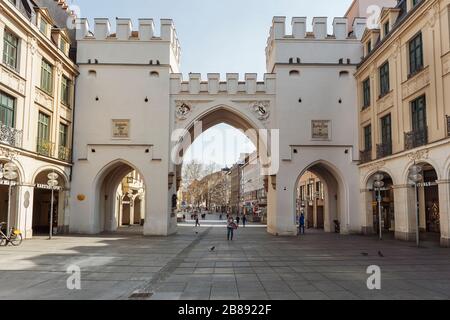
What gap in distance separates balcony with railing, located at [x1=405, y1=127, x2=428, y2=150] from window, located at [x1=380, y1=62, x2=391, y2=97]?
407 cm

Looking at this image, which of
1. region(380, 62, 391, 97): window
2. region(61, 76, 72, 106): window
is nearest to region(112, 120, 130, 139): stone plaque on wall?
region(61, 76, 72, 106): window

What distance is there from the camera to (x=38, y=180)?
29.3 m

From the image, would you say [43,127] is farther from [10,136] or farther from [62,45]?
[62,45]

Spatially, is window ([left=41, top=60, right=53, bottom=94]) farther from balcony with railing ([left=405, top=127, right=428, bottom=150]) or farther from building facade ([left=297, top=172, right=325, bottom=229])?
building facade ([left=297, top=172, right=325, bottom=229])

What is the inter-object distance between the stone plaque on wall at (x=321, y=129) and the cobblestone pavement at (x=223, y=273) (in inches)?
461

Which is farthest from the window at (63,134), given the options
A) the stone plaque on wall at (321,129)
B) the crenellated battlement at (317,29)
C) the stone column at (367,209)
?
the stone column at (367,209)

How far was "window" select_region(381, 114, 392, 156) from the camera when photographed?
24.3 m

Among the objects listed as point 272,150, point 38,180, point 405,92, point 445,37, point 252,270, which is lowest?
point 252,270

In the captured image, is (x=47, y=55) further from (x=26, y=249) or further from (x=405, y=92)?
(x=405, y=92)

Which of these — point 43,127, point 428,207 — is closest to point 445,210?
point 428,207

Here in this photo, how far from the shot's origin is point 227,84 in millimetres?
29766
